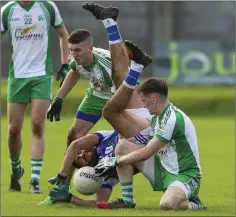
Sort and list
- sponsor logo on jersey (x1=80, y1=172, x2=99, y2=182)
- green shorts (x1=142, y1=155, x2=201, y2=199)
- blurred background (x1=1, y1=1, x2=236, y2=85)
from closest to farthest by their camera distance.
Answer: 1. green shorts (x1=142, y1=155, x2=201, y2=199)
2. sponsor logo on jersey (x1=80, y1=172, x2=99, y2=182)
3. blurred background (x1=1, y1=1, x2=236, y2=85)

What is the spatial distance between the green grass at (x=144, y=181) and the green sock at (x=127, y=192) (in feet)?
0.34

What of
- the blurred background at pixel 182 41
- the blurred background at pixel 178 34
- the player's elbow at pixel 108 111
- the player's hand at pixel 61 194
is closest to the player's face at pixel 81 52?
the player's elbow at pixel 108 111

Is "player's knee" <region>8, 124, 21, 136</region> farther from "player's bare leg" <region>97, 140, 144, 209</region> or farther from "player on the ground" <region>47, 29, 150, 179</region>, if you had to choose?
"player's bare leg" <region>97, 140, 144, 209</region>

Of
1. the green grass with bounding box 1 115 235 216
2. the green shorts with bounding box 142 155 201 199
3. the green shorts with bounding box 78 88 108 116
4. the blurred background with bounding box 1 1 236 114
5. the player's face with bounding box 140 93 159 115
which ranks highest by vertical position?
the player's face with bounding box 140 93 159 115

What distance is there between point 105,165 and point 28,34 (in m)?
3.17

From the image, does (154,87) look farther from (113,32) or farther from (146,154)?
(113,32)

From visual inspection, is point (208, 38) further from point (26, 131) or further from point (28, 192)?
point (28, 192)

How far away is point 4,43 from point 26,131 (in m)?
13.0

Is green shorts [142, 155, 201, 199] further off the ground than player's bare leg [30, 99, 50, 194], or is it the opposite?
green shorts [142, 155, 201, 199]

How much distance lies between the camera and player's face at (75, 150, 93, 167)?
990 cm

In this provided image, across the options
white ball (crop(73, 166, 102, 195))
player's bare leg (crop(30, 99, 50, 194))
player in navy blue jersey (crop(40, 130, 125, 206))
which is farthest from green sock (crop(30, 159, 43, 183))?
white ball (crop(73, 166, 102, 195))

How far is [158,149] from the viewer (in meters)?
9.22

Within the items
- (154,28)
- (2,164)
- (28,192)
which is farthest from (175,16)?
(28,192)

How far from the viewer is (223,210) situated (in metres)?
9.52
